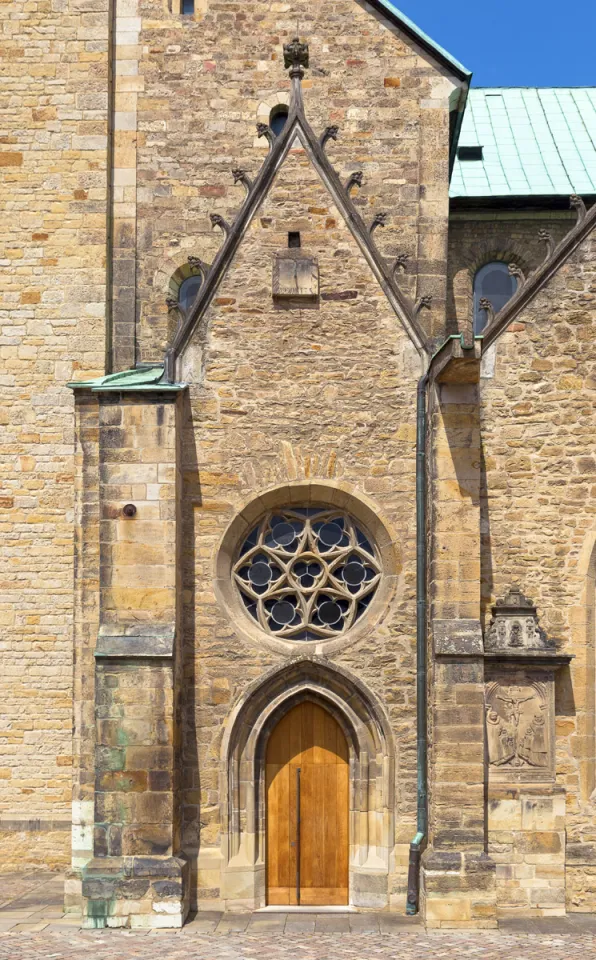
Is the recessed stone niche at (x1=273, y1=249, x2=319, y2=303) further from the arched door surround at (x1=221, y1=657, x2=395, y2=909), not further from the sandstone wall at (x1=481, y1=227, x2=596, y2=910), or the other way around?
the arched door surround at (x1=221, y1=657, x2=395, y2=909)

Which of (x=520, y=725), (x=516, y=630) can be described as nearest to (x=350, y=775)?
(x=520, y=725)

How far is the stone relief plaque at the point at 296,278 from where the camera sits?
48.1 ft

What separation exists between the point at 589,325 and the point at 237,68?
6.62m

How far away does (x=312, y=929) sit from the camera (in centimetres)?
1329

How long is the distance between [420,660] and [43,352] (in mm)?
6676

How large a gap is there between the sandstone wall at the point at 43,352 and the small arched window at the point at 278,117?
2.34 metres

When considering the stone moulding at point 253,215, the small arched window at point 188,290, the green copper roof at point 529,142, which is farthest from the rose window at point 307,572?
the green copper roof at point 529,142

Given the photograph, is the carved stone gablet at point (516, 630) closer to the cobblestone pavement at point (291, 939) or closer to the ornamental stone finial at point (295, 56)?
the cobblestone pavement at point (291, 939)

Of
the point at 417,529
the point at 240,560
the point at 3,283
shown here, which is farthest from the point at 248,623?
the point at 3,283

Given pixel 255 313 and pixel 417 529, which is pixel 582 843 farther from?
pixel 255 313

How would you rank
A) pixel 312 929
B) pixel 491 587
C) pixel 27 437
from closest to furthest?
pixel 312 929, pixel 491 587, pixel 27 437

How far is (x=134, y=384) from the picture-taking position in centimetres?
1432

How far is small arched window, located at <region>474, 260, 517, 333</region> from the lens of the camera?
65.2 ft

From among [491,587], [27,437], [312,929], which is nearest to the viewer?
[312,929]
